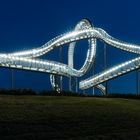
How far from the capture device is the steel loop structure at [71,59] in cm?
5716

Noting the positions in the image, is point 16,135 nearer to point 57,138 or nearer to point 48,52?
point 57,138

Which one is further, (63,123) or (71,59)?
(71,59)

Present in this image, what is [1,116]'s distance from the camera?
1869 cm

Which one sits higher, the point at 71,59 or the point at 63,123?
the point at 71,59

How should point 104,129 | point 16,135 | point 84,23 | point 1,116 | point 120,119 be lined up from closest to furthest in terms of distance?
point 16,135 → point 104,129 → point 1,116 → point 120,119 → point 84,23

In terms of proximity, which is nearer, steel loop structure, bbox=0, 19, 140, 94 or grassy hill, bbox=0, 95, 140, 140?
grassy hill, bbox=0, 95, 140, 140

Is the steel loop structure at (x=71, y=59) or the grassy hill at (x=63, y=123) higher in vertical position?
the steel loop structure at (x=71, y=59)

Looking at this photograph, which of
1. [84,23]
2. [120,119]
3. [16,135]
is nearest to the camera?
[16,135]

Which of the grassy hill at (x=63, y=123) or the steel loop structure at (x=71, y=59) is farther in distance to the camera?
the steel loop structure at (x=71, y=59)

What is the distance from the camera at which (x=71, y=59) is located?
77562 millimetres

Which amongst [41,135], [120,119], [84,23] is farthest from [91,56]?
[41,135]

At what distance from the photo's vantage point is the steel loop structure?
57156 mm

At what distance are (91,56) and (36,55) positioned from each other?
36.5ft

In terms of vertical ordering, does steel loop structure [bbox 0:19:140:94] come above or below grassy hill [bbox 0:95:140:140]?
above
